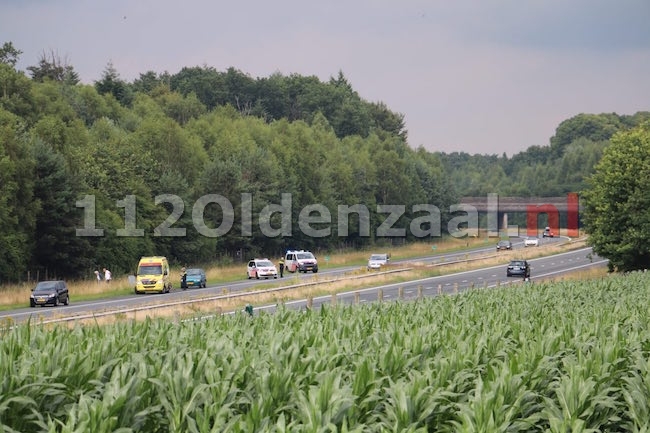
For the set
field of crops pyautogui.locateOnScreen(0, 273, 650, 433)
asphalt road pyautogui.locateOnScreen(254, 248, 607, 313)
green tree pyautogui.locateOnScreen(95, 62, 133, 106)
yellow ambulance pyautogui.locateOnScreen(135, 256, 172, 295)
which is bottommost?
asphalt road pyautogui.locateOnScreen(254, 248, 607, 313)

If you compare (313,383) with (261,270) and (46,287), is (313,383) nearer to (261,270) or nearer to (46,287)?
(46,287)

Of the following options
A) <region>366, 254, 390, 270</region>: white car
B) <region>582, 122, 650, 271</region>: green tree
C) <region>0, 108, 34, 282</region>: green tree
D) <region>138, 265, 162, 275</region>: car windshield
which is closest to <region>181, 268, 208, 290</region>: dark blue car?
<region>138, 265, 162, 275</region>: car windshield

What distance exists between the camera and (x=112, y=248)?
238ft

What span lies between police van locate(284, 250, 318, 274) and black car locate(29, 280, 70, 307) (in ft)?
93.3

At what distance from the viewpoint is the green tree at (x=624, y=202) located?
66500 millimetres

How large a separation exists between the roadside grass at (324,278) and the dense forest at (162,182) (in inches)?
118

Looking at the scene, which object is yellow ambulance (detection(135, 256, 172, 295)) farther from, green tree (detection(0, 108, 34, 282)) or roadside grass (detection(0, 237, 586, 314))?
green tree (detection(0, 108, 34, 282))

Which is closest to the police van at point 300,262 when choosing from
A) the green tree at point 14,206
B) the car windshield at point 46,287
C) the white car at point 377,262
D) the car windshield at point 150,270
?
the white car at point 377,262

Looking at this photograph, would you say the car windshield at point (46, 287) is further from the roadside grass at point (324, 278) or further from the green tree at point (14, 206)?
the green tree at point (14, 206)

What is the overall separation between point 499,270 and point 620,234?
14.3 m

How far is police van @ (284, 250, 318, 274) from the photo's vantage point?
250 ft

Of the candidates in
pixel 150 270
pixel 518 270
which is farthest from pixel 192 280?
pixel 518 270

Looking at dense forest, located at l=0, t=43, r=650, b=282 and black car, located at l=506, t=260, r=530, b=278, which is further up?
dense forest, located at l=0, t=43, r=650, b=282

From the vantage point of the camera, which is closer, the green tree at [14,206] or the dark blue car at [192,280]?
the green tree at [14,206]
